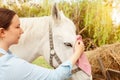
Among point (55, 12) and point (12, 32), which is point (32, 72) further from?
point (55, 12)

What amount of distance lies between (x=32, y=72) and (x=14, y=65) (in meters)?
0.08

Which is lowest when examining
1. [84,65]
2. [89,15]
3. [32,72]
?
[89,15]

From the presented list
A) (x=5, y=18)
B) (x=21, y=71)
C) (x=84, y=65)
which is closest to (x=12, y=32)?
(x=5, y=18)

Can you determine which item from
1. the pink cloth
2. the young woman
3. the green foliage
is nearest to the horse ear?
the pink cloth

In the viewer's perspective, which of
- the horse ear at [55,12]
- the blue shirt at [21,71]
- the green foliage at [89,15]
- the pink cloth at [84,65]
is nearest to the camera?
the blue shirt at [21,71]

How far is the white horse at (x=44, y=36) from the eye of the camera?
6.82 feet

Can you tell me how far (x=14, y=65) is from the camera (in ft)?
4.24

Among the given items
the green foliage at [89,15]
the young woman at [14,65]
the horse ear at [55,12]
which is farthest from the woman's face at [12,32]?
the green foliage at [89,15]

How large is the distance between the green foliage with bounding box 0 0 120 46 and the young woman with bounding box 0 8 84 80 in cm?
396

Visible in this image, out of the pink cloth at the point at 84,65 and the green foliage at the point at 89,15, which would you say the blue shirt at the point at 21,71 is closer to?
the pink cloth at the point at 84,65

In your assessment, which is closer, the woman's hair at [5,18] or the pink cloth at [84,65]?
the woman's hair at [5,18]

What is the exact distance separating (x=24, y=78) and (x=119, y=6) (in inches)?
175

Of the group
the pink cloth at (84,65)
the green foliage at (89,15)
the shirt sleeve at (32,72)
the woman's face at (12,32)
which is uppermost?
the woman's face at (12,32)

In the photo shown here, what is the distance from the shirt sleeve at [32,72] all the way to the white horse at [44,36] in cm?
71
